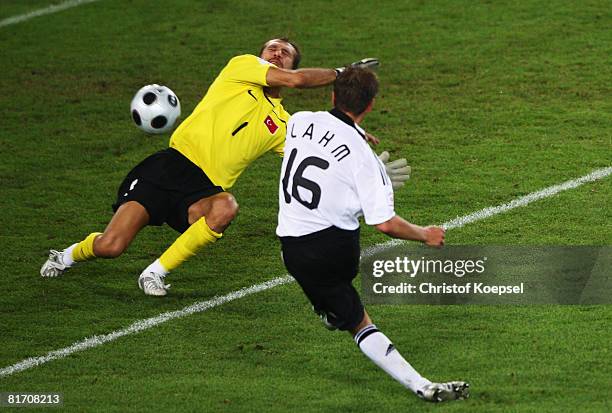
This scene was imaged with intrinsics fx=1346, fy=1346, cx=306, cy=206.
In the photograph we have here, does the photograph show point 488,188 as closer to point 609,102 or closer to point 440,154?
point 440,154

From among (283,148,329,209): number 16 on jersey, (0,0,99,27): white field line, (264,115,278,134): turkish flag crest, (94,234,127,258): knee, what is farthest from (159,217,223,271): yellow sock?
(0,0,99,27): white field line

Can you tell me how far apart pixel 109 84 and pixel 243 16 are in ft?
7.88

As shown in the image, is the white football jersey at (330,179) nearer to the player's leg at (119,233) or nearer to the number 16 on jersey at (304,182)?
the number 16 on jersey at (304,182)

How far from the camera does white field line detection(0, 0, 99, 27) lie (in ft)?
54.9

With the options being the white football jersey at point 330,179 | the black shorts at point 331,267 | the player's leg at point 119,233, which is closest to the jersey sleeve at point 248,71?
the player's leg at point 119,233

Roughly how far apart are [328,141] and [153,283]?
8.25 feet

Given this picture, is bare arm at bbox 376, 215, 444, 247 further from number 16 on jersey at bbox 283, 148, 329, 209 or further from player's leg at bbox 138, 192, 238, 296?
player's leg at bbox 138, 192, 238, 296

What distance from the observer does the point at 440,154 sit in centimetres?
1219

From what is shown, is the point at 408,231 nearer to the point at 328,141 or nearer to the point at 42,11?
the point at 328,141

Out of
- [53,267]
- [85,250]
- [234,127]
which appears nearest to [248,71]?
[234,127]

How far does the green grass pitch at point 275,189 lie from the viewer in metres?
7.95

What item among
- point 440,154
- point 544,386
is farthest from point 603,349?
point 440,154

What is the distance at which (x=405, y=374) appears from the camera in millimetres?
7418

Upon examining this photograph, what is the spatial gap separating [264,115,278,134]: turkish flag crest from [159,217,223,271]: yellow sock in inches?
32.3
